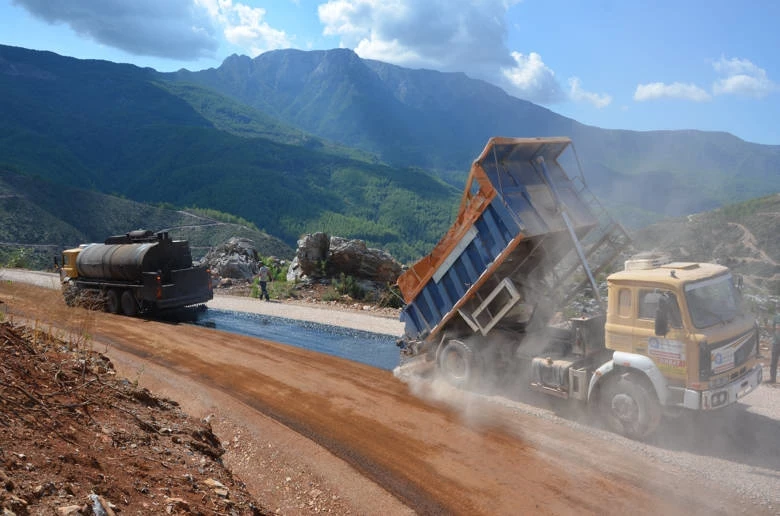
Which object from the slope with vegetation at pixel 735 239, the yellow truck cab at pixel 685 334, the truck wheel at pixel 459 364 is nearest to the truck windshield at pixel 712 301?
the yellow truck cab at pixel 685 334

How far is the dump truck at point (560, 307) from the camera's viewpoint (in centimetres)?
716

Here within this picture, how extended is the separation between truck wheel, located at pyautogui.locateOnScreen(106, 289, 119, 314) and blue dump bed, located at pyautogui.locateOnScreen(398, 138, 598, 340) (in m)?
12.3

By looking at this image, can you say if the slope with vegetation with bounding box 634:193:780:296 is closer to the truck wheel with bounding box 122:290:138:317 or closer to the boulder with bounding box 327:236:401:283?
the boulder with bounding box 327:236:401:283

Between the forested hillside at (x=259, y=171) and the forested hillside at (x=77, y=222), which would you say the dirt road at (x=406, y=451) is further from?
the forested hillside at (x=259, y=171)

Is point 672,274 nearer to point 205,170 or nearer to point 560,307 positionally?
point 560,307

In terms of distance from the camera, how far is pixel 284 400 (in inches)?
366

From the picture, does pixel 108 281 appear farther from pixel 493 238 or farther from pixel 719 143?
pixel 719 143

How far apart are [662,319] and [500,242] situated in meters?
2.80

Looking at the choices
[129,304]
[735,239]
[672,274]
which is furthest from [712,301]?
[735,239]

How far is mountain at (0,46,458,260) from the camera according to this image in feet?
362

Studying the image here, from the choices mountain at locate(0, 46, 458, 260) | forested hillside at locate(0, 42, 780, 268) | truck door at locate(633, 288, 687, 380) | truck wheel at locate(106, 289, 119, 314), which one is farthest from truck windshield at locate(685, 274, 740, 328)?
mountain at locate(0, 46, 458, 260)

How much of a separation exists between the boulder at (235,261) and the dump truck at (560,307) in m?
17.2

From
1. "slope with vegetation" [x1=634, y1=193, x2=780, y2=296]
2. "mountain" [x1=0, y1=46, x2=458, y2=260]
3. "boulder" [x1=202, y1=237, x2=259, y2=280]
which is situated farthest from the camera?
"mountain" [x1=0, y1=46, x2=458, y2=260]

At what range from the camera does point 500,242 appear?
9102 mm
